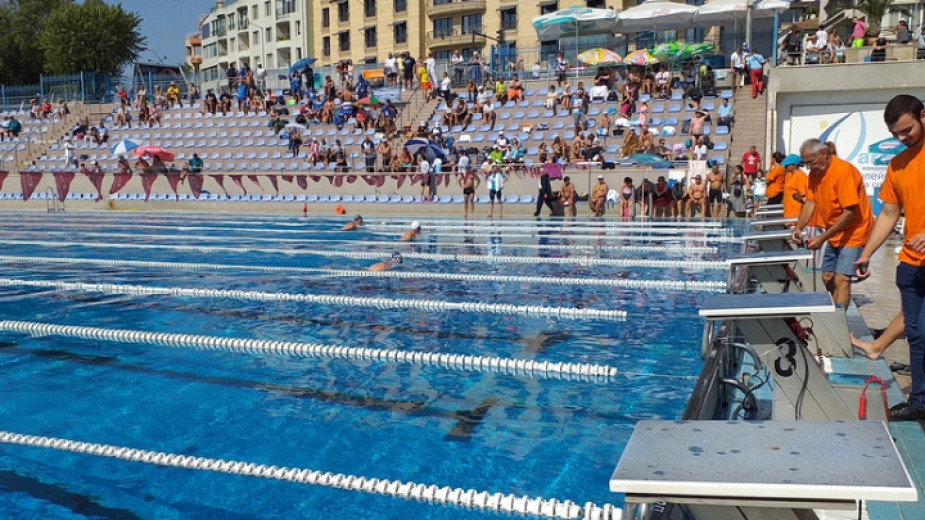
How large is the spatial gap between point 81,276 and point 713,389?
9629 millimetres

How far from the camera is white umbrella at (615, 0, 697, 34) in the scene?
24844 mm

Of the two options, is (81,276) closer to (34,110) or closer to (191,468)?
(191,468)

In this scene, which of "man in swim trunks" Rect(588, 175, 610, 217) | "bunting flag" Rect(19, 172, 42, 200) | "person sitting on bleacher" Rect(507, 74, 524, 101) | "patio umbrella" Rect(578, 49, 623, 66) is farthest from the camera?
"bunting flag" Rect(19, 172, 42, 200)

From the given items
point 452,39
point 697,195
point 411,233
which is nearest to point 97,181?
point 411,233

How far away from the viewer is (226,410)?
5176 millimetres

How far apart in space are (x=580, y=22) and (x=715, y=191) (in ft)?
36.8

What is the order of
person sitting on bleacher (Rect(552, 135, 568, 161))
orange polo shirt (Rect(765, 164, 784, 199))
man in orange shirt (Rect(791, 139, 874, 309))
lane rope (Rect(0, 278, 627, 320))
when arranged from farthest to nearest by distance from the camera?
person sitting on bleacher (Rect(552, 135, 568, 161))
orange polo shirt (Rect(765, 164, 784, 199))
lane rope (Rect(0, 278, 627, 320))
man in orange shirt (Rect(791, 139, 874, 309))

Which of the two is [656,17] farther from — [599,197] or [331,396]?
[331,396]

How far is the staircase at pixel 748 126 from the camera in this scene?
19.3 meters

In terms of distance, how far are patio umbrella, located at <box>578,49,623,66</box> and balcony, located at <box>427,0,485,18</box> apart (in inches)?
912

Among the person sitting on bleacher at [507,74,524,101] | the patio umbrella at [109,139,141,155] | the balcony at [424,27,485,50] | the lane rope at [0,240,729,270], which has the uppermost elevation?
the balcony at [424,27,485,50]

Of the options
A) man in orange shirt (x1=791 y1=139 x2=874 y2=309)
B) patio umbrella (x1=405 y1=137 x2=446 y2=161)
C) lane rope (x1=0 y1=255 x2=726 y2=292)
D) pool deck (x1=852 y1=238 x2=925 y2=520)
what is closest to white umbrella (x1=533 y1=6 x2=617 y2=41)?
patio umbrella (x1=405 y1=137 x2=446 y2=161)

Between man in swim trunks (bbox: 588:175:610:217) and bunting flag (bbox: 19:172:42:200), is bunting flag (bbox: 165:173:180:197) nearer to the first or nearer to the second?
bunting flag (bbox: 19:172:42:200)

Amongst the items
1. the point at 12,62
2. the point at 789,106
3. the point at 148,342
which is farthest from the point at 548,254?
→ the point at 12,62
